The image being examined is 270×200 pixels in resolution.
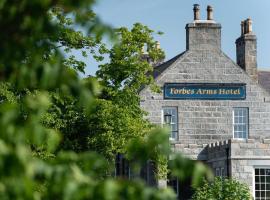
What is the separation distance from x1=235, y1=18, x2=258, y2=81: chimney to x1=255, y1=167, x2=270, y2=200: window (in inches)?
341

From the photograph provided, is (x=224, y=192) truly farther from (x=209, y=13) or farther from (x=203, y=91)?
(x=209, y=13)

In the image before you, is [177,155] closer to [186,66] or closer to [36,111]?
[36,111]

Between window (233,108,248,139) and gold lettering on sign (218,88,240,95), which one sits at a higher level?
gold lettering on sign (218,88,240,95)

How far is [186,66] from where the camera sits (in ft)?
125

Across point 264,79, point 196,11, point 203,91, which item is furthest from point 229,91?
point 264,79

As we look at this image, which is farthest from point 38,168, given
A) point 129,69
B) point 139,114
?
point 139,114

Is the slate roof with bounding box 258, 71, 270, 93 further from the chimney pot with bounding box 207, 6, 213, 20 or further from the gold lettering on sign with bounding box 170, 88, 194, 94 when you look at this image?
the gold lettering on sign with bounding box 170, 88, 194, 94

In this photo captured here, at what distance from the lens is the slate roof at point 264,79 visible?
42.8 m

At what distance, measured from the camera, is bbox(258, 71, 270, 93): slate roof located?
4275 centimetres

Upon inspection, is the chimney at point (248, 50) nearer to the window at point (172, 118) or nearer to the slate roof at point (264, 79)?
the slate roof at point (264, 79)

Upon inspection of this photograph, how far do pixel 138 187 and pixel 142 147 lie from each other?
29 centimetres

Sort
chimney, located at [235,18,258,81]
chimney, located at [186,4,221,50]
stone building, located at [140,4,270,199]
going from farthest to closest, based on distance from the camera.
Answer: chimney, located at [235,18,258,81]
chimney, located at [186,4,221,50]
stone building, located at [140,4,270,199]

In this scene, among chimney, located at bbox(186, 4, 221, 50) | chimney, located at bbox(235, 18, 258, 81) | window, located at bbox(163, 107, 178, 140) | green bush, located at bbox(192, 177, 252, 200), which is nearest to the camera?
green bush, located at bbox(192, 177, 252, 200)

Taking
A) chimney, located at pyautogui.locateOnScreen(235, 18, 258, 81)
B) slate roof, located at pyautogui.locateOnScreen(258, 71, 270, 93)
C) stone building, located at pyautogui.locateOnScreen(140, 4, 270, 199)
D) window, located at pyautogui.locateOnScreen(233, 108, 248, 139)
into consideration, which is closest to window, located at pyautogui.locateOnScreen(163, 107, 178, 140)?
stone building, located at pyautogui.locateOnScreen(140, 4, 270, 199)
